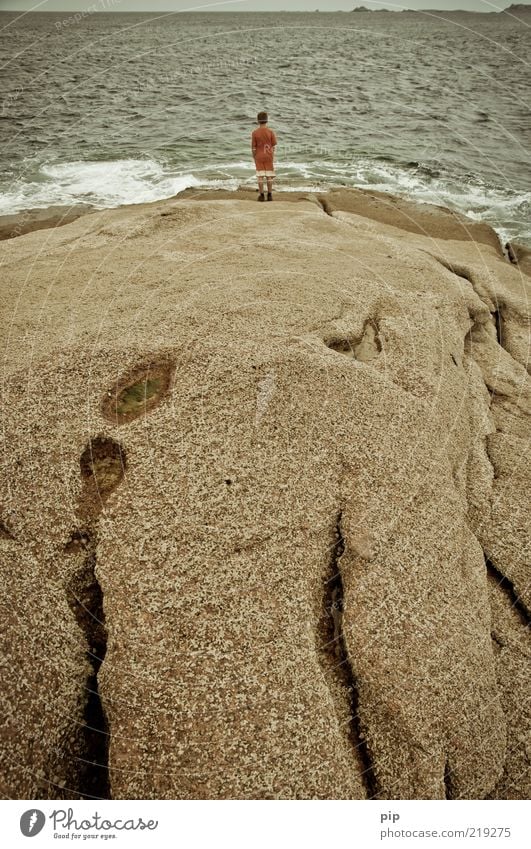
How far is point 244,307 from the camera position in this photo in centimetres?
486

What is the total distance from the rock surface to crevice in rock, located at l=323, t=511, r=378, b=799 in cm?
1

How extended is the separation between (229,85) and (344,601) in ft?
121

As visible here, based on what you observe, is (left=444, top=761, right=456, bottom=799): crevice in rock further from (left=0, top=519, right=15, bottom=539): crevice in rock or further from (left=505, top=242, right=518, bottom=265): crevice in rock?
(left=505, top=242, right=518, bottom=265): crevice in rock

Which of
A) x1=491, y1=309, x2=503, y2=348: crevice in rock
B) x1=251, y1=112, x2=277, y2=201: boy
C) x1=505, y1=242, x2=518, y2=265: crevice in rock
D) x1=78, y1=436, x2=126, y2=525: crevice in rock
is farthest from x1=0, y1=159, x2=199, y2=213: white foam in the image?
x1=78, y1=436, x2=126, y2=525: crevice in rock

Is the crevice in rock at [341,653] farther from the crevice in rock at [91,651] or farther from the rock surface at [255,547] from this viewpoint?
the crevice in rock at [91,651]

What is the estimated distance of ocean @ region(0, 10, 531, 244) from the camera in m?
14.4

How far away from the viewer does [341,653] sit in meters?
2.92

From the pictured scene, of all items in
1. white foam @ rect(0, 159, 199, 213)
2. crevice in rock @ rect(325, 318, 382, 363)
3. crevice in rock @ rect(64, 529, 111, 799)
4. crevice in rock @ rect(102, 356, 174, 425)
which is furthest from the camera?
white foam @ rect(0, 159, 199, 213)

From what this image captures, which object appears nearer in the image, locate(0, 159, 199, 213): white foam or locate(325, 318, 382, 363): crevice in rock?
locate(325, 318, 382, 363): crevice in rock

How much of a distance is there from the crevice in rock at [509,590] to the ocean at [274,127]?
7.20 meters

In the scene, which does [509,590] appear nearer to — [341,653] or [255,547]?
[341,653]

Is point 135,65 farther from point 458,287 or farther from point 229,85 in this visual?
point 458,287

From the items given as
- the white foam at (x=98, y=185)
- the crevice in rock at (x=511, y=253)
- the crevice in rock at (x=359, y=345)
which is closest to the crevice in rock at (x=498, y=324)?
the crevice in rock at (x=359, y=345)

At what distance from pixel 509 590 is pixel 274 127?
22.8 metres
